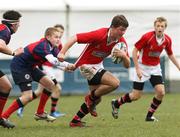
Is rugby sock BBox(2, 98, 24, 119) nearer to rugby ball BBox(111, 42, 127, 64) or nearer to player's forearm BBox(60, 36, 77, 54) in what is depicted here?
player's forearm BBox(60, 36, 77, 54)

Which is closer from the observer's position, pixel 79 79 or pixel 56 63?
pixel 56 63

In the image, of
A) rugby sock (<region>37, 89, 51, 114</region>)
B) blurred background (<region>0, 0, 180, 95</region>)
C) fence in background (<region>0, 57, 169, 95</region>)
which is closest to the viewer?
rugby sock (<region>37, 89, 51, 114</region>)

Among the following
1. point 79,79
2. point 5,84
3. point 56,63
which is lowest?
point 79,79

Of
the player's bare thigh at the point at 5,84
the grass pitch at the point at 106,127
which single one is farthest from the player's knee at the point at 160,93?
the player's bare thigh at the point at 5,84

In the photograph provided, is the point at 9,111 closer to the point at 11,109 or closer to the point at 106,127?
the point at 11,109

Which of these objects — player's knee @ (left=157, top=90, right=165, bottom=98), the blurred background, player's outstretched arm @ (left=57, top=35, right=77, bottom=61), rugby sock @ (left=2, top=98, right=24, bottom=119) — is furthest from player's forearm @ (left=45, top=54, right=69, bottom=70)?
the blurred background

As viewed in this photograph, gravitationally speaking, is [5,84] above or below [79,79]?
above

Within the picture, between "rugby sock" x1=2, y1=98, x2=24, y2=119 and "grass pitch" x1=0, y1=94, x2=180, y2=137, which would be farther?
"rugby sock" x1=2, y1=98, x2=24, y2=119

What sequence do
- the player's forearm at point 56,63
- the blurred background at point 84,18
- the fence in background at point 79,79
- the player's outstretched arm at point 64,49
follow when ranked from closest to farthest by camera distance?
1. the player's outstretched arm at point 64,49
2. the player's forearm at point 56,63
3. the fence in background at point 79,79
4. the blurred background at point 84,18

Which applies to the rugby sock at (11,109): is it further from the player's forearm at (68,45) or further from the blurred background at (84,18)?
the blurred background at (84,18)

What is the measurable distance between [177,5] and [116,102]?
553 inches

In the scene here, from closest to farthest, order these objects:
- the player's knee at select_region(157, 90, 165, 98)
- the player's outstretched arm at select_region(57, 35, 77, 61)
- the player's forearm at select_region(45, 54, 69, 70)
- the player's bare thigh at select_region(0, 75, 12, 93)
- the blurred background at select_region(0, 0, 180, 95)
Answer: the player's outstretched arm at select_region(57, 35, 77, 61) → the player's forearm at select_region(45, 54, 69, 70) → the player's bare thigh at select_region(0, 75, 12, 93) → the player's knee at select_region(157, 90, 165, 98) → the blurred background at select_region(0, 0, 180, 95)

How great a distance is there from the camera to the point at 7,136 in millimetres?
9602

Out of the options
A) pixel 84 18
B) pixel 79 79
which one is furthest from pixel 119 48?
pixel 84 18
